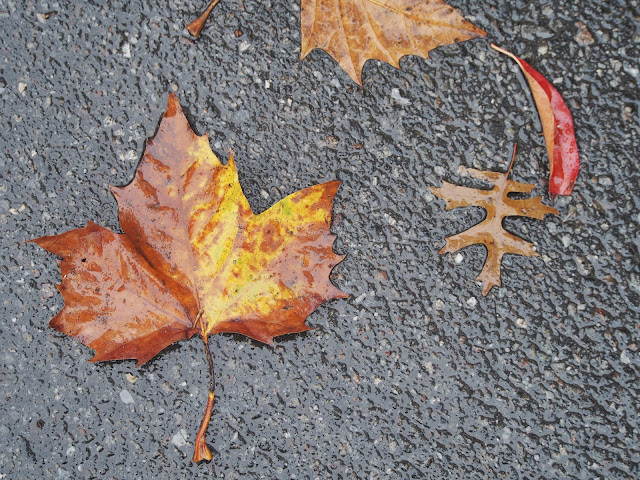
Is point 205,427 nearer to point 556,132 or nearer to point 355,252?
point 355,252

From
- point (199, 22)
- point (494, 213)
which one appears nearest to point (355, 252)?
point (494, 213)

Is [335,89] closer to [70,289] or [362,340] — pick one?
[362,340]

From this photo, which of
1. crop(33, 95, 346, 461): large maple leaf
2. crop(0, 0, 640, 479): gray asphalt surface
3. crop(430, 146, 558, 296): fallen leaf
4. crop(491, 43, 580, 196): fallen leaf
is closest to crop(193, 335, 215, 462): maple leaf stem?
crop(0, 0, 640, 479): gray asphalt surface

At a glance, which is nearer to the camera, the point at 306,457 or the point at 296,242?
the point at 296,242

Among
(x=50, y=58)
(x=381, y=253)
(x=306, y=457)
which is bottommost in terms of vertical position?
(x=306, y=457)

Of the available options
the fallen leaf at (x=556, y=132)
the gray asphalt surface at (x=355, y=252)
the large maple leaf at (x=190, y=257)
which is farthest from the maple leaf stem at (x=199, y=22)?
the fallen leaf at (x=556, y=132)

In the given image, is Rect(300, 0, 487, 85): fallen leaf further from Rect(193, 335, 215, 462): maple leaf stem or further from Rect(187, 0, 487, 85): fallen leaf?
Rect(193, 335, 215, 462): maple leaf stem

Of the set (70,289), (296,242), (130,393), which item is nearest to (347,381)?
(296,242)
